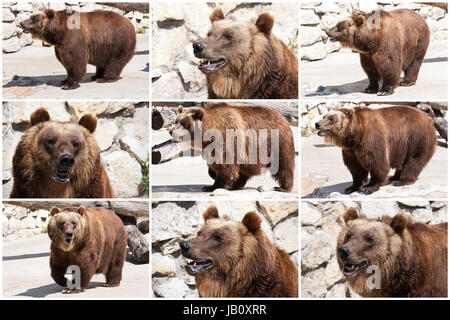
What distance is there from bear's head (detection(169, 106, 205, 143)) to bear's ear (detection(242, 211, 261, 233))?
0.96m

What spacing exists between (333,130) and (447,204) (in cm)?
136

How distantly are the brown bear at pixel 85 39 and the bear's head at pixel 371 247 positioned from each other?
259 cm

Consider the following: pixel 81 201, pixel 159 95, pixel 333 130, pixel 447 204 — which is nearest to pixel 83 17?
pixel 159 95

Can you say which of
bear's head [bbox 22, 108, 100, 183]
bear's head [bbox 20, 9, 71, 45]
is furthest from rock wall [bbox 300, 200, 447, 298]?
bear's head [bbox 20, 9, 71, 45]

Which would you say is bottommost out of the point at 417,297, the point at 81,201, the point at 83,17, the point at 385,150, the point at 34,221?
the point at 34,221

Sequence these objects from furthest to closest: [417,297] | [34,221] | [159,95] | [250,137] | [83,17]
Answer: [34,221] → [159,95] → [83,17] → [250,137] → [417,297]

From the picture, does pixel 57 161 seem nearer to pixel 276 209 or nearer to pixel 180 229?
pixel 180 229

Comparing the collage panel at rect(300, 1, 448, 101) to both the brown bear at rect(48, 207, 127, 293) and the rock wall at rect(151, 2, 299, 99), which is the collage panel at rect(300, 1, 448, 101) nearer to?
the rock wall at rect(151, 2, 299, 99)

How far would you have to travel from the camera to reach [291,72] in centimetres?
625

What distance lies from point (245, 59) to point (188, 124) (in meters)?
0.67

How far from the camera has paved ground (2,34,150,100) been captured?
671 cm

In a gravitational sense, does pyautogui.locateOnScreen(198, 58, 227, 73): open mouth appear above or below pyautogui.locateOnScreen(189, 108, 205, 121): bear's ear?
above

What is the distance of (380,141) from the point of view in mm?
6383

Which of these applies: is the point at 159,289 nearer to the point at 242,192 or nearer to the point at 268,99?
the point at 242,192
